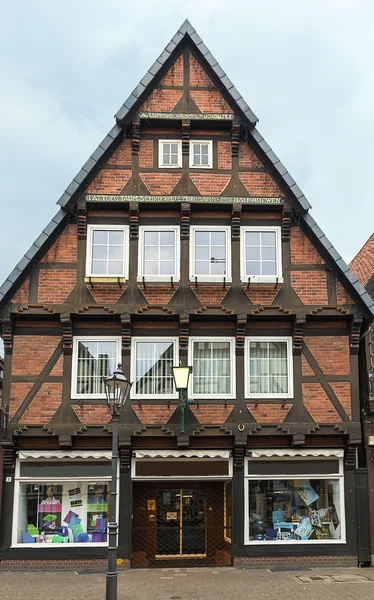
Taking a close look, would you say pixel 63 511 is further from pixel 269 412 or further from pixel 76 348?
pixel 269 412

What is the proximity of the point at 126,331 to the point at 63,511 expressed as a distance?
461 centimetres

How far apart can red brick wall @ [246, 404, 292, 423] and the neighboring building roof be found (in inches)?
190

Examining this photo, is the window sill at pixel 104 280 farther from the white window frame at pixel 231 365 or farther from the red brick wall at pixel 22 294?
the white window frame at pixel 231 365

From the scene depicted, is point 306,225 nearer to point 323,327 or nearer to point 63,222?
point 323,327

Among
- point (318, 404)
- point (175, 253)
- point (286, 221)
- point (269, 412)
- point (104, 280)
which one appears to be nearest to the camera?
point (269, 412)

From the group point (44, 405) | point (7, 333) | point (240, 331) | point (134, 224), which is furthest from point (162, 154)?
point (44, 405)

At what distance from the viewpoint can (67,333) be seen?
15992 millimetres

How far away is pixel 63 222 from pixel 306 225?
6230mm

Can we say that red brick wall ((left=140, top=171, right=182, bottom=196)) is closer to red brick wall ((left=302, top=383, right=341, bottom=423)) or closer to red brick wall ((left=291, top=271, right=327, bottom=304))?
red brick wall ((left=291, top=271, right=327, bottom=304))

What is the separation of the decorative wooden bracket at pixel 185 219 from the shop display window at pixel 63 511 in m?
6.41

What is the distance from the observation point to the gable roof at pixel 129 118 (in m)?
16.2

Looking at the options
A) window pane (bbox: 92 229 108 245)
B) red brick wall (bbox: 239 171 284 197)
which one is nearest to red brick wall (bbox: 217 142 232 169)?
red brick wall (bbox: 239 171 284 197)

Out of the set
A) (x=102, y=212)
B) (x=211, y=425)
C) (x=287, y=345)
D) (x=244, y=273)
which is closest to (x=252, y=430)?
(x=211, y=425)

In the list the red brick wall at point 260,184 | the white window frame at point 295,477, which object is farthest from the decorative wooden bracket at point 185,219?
the white window frame at point 295,477
